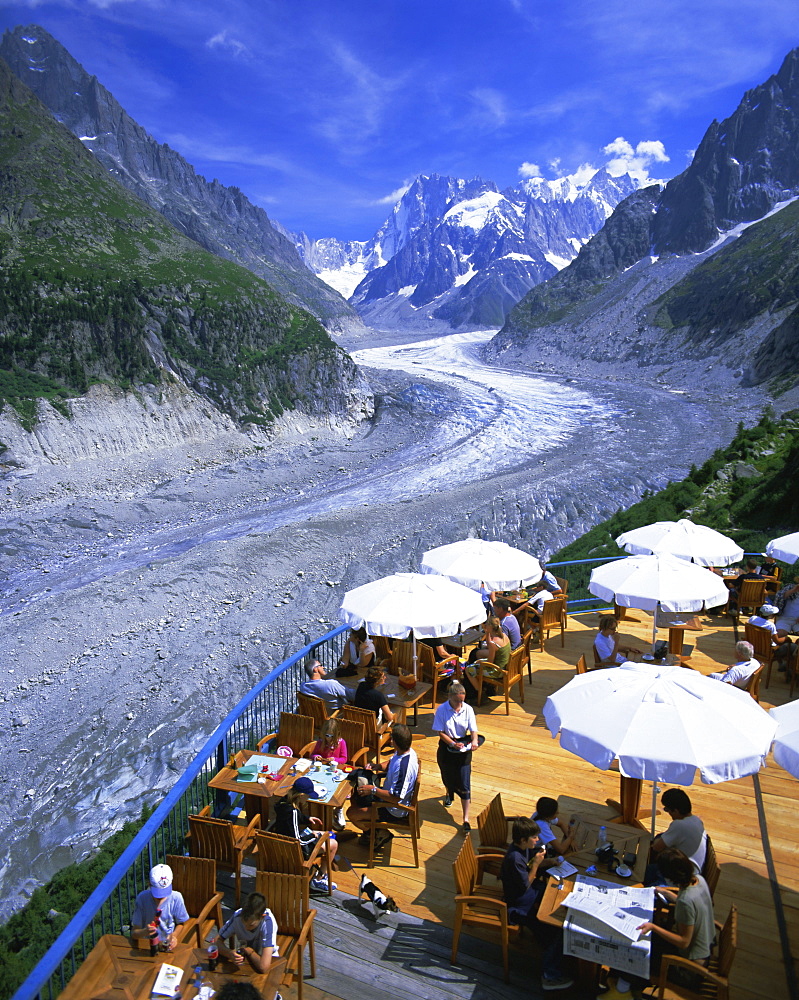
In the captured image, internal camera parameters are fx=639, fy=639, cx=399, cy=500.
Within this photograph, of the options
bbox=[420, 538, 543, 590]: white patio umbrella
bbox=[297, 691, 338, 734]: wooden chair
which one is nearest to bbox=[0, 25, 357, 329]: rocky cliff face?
bbox=[420, 538, 543, 590]: white patio umbrella

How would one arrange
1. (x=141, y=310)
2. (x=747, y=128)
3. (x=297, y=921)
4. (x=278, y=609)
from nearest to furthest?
1. (x=297, y=921)
2. (x=278, y=609)
3. (x=141, y=310)
4. (x=747, y=128)

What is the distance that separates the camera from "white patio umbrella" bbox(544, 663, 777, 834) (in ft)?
18.5

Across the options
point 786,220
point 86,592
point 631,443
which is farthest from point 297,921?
point 786,220

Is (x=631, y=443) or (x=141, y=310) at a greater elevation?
(x=141, y=310)

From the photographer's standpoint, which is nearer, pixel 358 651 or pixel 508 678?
pixel 508 678

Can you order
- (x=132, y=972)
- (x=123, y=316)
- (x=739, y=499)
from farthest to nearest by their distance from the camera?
(x=123, y=316) → (x=739, y=499) → (x=132, y=972)

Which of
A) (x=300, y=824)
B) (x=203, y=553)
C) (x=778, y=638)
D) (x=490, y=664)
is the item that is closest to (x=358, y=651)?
(x=490, y=664)

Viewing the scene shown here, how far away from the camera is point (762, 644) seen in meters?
11.2

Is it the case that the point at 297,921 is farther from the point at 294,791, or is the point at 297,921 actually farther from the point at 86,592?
→ the point at 86,592

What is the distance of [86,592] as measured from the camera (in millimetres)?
27484

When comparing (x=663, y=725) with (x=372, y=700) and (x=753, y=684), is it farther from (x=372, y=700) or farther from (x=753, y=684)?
(x=753, y=684)

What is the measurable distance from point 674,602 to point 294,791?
649 cm

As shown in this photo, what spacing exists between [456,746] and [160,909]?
11.3 ft

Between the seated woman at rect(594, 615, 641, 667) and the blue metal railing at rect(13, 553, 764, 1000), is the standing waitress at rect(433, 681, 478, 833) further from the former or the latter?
the seated woman at rect(594, 615, 641, 667)
